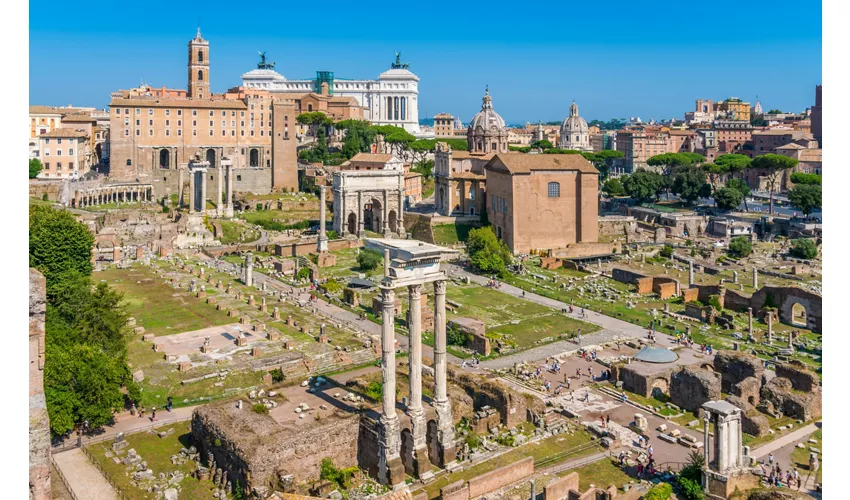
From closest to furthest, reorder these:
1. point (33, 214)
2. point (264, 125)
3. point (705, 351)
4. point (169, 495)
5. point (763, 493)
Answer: point (763, 493), point (169, 495), point (705, 351), point (33, 214), point (264, 125)

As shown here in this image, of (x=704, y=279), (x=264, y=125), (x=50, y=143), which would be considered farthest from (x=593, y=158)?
(x=50, y=143)

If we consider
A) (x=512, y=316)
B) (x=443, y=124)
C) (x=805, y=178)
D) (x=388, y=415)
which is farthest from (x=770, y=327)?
(x=443, y=124)

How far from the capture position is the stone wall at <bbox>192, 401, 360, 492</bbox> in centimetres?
2034

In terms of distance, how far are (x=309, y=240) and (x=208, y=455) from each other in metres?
35.0

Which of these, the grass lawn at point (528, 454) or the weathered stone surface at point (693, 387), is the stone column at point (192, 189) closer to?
the weathered stone surface at point (693, 387)

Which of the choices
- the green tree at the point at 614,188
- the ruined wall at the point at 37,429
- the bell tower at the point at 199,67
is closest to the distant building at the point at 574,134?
the green tree at the point at 614,188

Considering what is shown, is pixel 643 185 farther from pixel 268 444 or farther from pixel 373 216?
pixel 268 444

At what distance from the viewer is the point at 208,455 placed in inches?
874

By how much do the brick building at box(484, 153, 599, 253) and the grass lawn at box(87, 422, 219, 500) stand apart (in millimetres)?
35723

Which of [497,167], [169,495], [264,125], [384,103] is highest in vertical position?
[384,103]

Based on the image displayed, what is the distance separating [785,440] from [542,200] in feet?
113

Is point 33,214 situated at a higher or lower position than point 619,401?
higher

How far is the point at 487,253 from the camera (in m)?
49.8

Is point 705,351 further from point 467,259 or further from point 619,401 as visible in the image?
point 467,259
